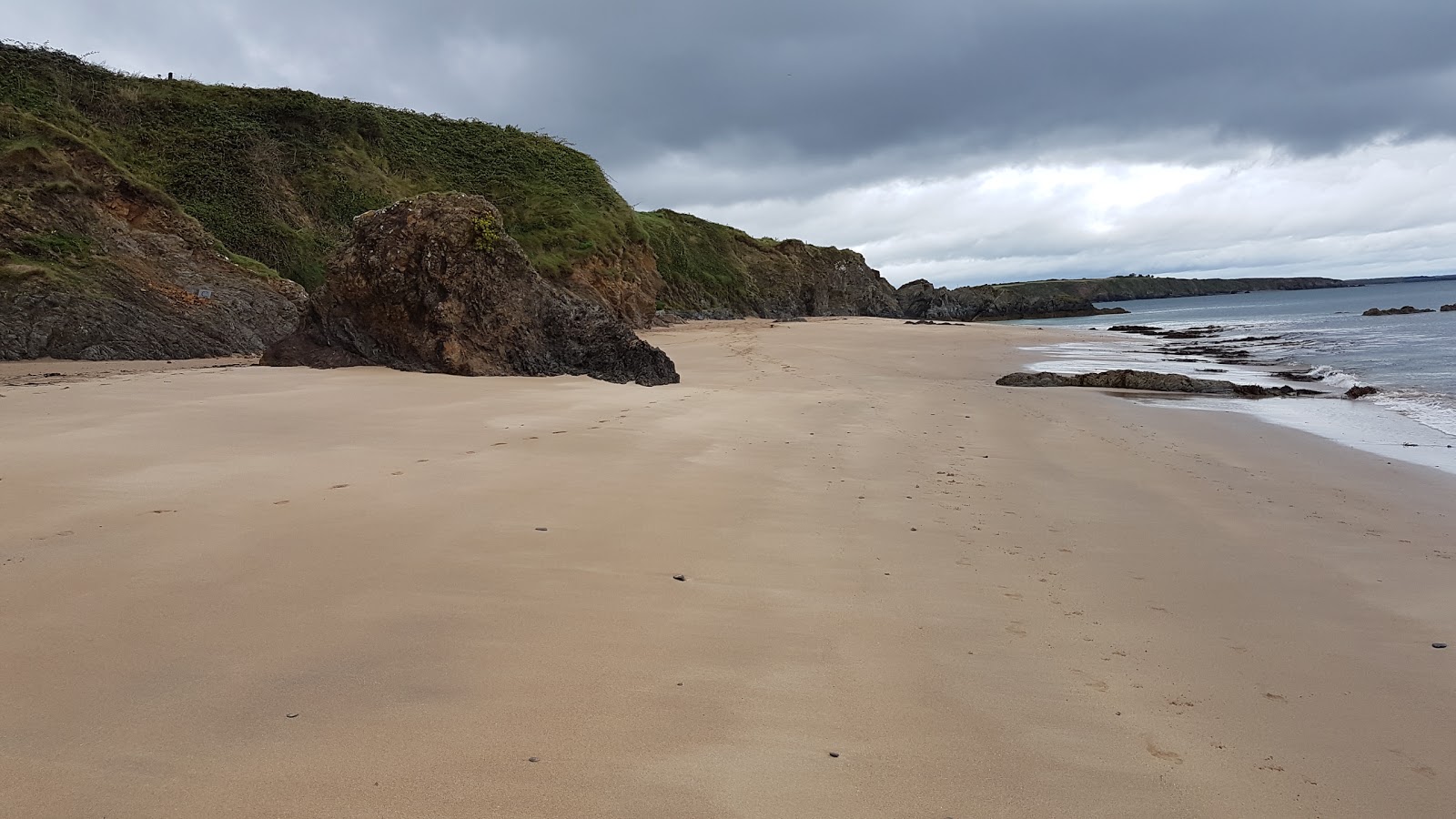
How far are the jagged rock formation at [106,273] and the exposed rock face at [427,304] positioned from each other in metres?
2.96

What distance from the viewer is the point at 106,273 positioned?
39.8 ft

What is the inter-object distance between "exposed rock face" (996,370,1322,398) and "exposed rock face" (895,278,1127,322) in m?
57.2

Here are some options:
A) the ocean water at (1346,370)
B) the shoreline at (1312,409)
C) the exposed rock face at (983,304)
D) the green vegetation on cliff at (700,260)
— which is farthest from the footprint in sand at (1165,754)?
the exposed rock face at (983,304)

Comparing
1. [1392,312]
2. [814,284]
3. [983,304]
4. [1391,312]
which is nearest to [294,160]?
[814,284]

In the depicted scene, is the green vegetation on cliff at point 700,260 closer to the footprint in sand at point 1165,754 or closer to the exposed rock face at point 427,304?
the exposed rock face at point 427,304

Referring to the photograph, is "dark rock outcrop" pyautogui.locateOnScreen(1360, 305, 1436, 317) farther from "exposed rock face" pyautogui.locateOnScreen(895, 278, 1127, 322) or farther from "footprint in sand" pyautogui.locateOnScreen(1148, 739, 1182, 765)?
"footprint in sand" pyautogui.locateOnScreen(1148, 739, 1182, 765)

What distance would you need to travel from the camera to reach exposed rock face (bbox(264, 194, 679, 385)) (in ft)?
34.6

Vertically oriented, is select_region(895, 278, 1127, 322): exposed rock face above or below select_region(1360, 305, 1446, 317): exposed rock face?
above

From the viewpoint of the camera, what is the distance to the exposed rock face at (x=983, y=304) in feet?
255

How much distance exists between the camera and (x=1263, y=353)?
2555 centimetres

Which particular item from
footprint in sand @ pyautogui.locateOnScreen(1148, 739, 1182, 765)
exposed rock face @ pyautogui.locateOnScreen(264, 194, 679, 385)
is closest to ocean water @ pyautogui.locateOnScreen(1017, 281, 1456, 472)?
footprint in sand @ pyautogui.locateOnScreen(1148, 739, 1182, 765)

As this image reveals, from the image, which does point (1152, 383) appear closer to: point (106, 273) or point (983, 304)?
point (106, 273)

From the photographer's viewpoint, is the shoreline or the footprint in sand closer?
the footprint in sand

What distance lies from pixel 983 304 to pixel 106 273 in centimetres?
8560
